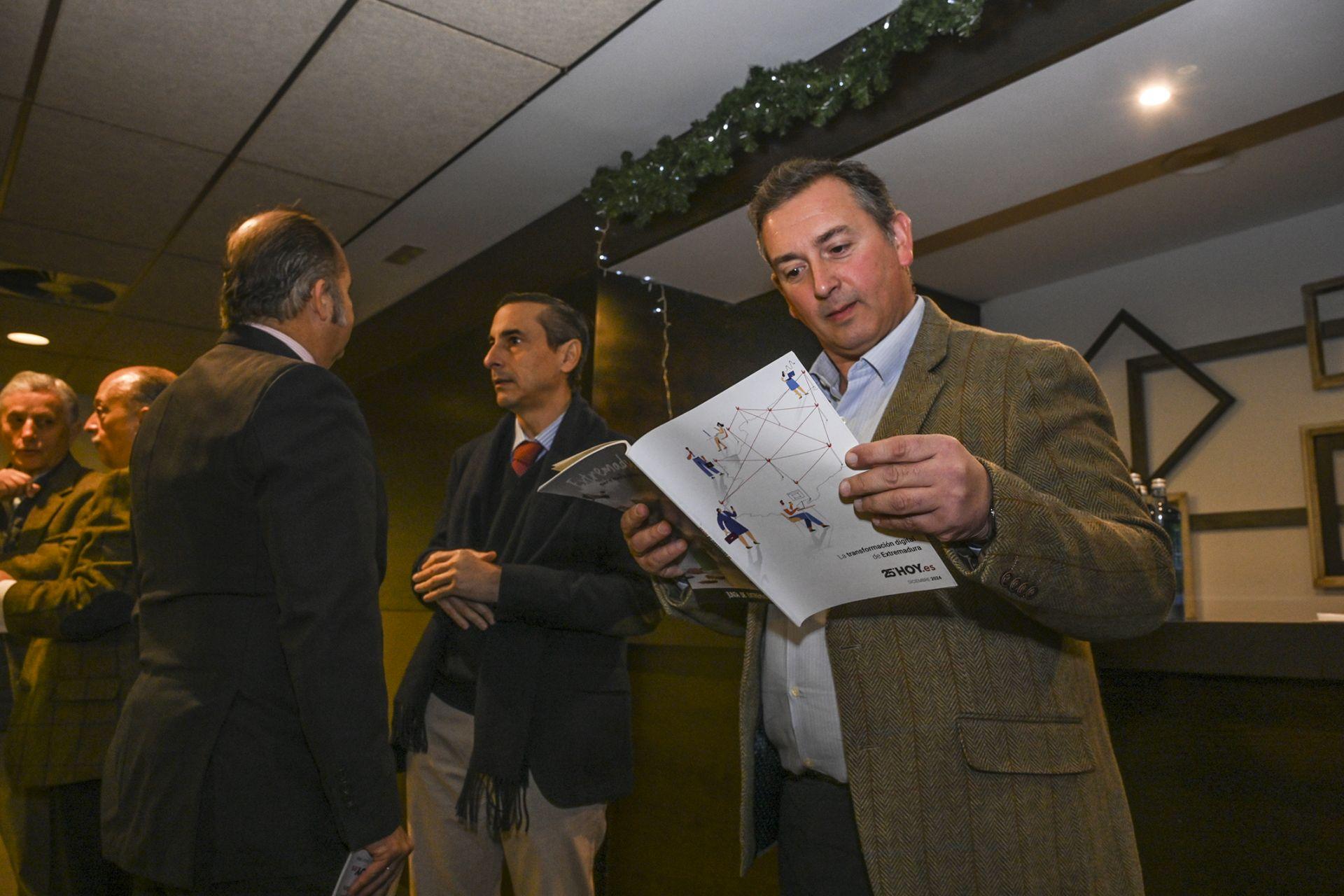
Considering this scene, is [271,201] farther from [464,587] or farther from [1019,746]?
[1019,746]

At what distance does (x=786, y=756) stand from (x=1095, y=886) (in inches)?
15.4

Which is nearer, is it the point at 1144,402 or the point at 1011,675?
the point at 1011,675

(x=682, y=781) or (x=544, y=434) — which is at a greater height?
(x=544, y=434)

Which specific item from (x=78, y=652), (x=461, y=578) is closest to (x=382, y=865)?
(x=461, y=578)

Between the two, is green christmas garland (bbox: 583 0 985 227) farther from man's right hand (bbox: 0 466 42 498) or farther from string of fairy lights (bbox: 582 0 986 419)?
man's right hand (bbox: 0 466 42 498)

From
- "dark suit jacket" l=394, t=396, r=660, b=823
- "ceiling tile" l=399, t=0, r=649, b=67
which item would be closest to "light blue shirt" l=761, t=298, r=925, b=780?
"dark suit jacket" l=394, t=396, r=660, b=823

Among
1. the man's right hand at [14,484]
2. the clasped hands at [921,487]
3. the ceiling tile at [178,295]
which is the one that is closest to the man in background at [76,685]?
the man's right hand at [14,484]

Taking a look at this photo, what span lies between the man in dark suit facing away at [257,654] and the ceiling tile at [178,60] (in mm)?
1623

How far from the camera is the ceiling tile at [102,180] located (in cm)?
319

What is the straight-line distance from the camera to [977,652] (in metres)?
1.05

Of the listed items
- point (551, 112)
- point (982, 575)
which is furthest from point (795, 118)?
point (982, 575)

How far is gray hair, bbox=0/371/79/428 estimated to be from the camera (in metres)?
2.65

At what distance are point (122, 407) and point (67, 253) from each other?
253 centimetres

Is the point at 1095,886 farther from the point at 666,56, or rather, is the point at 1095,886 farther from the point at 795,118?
the point at 666,56
